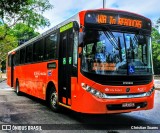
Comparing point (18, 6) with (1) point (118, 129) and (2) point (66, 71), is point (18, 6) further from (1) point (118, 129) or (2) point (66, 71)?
(1) point (118, 129)

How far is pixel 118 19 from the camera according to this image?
934 cm

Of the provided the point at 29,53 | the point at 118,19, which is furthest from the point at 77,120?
the point at 29,53

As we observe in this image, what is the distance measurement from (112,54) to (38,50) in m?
5.47

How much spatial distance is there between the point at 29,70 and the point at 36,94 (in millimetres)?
1969

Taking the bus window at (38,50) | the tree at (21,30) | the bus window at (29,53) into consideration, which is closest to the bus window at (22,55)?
the bus window at (29,53)

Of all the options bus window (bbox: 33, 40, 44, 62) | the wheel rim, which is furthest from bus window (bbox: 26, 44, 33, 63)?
the wheel rim

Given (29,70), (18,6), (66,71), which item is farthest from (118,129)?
(29,70)

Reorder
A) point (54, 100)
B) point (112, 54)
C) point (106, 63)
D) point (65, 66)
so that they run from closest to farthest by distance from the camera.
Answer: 1. point (106, 63)
2. point (112, 54)
3. point (65, 66)
4. point (54, 100)

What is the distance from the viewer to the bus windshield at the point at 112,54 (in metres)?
8.84

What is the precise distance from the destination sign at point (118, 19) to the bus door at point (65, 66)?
36.7 inches

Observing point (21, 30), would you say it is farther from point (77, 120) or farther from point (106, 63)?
point (106, 63)

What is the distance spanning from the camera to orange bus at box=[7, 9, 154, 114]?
8.73m

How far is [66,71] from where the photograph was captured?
10.0m

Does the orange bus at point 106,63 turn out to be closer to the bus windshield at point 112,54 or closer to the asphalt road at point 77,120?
the bus windshield at point 112,54
